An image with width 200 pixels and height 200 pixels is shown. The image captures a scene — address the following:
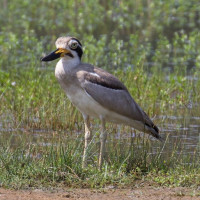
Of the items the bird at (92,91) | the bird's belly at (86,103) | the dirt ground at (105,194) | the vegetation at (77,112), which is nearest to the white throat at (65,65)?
the bird at (92,91)

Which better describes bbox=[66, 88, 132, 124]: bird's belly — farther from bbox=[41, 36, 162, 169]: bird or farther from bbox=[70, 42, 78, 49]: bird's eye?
bbox=[70, 42, 78, 49]: bird's eye

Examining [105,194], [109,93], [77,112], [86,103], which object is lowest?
[105,194]

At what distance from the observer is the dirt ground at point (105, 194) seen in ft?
19.7

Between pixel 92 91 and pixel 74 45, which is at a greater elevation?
pixel 74 45

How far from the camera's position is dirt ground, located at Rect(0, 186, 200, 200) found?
5995mm

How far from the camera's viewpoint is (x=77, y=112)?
9867 millimetres

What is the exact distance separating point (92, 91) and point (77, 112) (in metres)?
2.21

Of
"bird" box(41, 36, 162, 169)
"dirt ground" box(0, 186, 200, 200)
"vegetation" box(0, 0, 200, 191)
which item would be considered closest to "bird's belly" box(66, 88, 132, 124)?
"bird" box(41, 36, 162, 169)

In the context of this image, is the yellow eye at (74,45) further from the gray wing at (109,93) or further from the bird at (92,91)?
the gray wing at (109,93)

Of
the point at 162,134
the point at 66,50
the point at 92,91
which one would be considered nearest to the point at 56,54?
the point at 66,50

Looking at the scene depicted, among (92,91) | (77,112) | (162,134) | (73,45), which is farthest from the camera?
(77,112)

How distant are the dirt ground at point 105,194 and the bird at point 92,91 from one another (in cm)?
118

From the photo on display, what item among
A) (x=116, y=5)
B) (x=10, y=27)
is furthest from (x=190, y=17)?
(x=10, y=27)

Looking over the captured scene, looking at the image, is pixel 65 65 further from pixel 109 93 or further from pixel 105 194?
pixel 105 194
